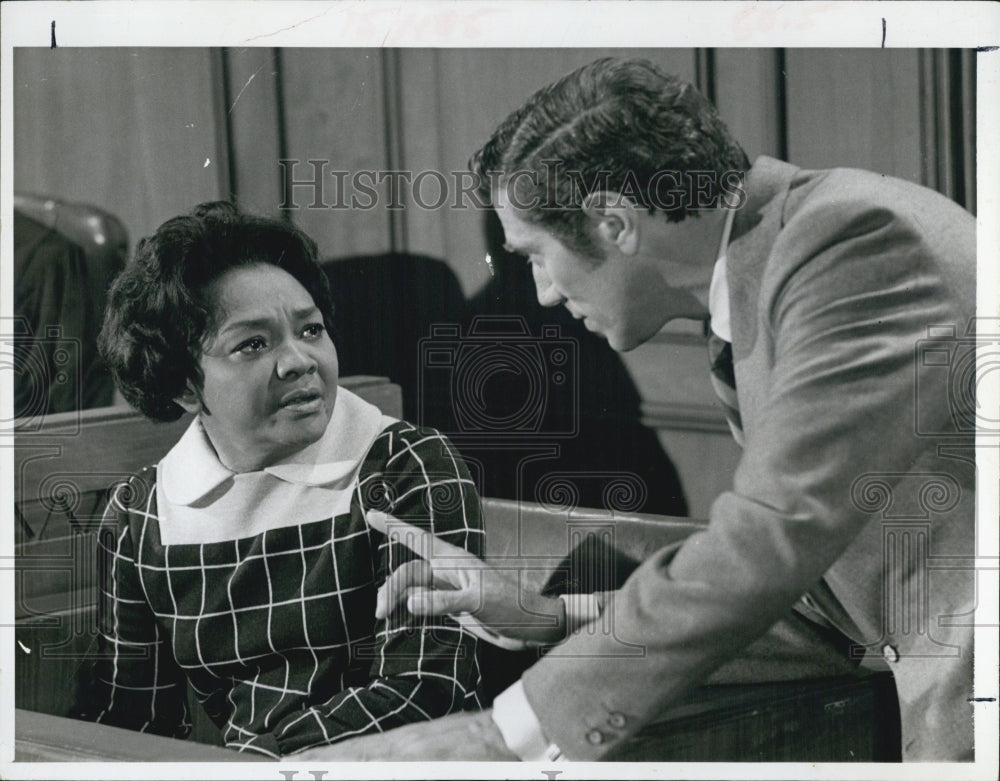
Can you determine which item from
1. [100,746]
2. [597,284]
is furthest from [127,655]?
[597,284]

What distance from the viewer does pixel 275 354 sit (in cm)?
211

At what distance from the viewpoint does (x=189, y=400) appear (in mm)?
2168

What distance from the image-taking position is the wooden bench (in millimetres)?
2100

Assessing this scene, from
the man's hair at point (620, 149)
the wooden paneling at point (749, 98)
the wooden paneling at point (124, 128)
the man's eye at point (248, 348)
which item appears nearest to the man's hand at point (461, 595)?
the man's eye at point (248, 348)

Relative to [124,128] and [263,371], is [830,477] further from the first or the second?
[124,128]

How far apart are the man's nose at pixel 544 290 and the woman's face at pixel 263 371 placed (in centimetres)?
39

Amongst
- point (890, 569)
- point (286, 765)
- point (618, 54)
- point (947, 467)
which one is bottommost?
point (286, 765)

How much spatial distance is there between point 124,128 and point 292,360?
0.57 metres

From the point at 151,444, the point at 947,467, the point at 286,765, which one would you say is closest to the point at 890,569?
the point at 947,467

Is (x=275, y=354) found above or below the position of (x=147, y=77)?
below

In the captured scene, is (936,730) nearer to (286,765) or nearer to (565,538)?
(565,538)

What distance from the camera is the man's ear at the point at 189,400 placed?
7.09 feet

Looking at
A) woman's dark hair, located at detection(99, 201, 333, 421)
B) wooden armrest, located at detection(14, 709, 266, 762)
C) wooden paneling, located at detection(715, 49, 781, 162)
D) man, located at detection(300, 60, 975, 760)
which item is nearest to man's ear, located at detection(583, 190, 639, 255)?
man, located at detection(300, 60, 975, 760)

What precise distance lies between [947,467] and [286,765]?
1278 millimetres
